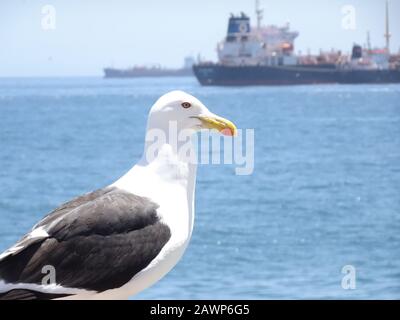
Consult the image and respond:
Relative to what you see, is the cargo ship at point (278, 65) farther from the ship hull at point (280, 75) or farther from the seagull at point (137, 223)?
the seagull at point (137, 223)

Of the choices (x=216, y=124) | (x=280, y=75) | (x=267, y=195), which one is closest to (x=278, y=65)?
(x=280, y=75)

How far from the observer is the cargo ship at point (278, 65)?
107 m

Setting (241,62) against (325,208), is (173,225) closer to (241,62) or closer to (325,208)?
(325,208)

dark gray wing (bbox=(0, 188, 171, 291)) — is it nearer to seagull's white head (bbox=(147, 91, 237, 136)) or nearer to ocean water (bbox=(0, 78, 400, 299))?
seagull's white head (bbox=(147, 91, 237, 136))

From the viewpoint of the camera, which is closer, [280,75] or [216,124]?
[216,124]

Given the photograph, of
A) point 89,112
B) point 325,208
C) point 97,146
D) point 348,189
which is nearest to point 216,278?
point 325,208

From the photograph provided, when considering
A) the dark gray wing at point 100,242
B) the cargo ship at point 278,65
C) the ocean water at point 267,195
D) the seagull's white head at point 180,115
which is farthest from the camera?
the cargo ship at point 278,65

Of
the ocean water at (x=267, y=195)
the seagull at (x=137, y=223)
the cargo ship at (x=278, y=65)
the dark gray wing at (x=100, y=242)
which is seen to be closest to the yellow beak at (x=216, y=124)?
the seagull at (x=137, y=223)

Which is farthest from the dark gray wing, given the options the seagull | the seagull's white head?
the seagull's white head

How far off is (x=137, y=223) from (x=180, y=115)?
587 mm

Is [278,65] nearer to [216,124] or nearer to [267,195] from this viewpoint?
[267,195]

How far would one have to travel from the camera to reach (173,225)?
574 centimetres

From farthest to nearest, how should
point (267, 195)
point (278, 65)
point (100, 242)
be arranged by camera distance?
point (278, 65), point (267, 195), point (100, 242)

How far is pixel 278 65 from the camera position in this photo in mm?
108438
